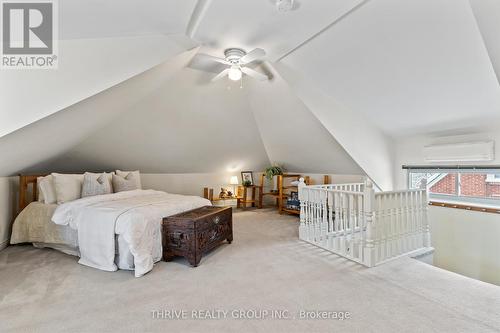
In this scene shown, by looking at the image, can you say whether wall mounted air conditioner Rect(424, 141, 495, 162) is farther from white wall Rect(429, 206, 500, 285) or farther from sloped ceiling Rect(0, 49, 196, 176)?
sloped ceiling Rect(0, 49, 196, 176)

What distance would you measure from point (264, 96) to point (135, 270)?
310cm

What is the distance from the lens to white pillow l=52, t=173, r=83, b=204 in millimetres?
3389

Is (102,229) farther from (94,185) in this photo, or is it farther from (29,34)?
(29,34)

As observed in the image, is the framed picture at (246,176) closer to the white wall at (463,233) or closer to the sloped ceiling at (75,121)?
the sloped ceiling at (75,121)

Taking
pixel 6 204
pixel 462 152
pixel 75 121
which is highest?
pixel 75 121

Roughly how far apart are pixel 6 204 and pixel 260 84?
4050 mm

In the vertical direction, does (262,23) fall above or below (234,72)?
above

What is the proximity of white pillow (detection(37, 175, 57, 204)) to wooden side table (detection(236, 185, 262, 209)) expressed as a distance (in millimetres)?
3778

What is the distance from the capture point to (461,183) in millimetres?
3553

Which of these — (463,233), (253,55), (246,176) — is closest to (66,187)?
(253,55)

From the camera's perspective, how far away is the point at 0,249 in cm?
318

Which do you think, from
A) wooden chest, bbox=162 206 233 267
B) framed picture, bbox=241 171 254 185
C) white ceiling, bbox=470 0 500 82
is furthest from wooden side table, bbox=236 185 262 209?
white ceiling, bbox=470 0 500 82

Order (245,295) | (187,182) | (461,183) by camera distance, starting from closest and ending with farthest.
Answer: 1. (245,295)
2. (461,183)
3. (187,182)

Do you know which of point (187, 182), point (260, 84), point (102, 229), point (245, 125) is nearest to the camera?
point (102, 229)
